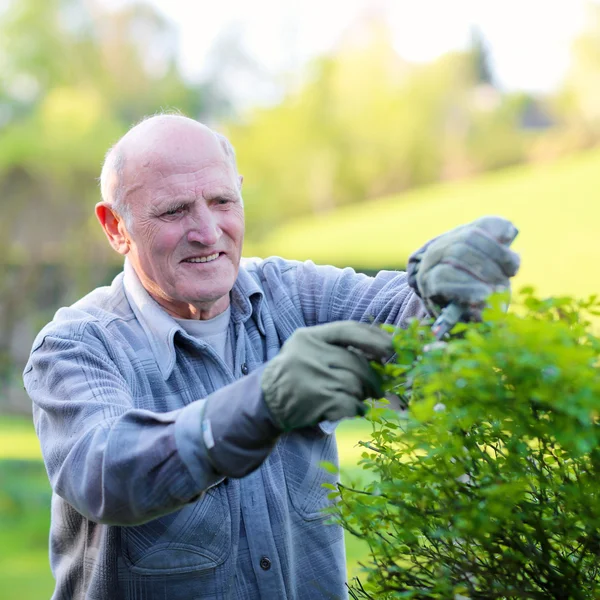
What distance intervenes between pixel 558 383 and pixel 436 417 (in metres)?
0.22

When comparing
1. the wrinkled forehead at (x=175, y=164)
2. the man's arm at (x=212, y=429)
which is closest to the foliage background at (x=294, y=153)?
the wrinkled forehead at (x=175, y=164)

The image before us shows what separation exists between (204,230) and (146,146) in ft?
0.92

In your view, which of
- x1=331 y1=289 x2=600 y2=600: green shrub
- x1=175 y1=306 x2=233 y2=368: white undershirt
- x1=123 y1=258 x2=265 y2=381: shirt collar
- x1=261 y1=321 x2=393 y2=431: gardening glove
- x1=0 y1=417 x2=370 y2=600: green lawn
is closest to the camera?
x1=331 y1=289 x2=600 y2=600: green shrub

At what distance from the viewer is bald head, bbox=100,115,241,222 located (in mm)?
2318

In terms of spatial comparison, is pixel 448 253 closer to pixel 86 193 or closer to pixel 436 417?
pixel 436 417

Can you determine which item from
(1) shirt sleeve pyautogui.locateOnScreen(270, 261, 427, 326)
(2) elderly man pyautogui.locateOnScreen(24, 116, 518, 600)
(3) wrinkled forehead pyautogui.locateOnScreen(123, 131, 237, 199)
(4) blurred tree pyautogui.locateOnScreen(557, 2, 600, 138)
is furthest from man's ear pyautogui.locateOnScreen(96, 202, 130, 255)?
(4) blurred tree pyautogui.locateOnScreen(557, 2, 600, 138)

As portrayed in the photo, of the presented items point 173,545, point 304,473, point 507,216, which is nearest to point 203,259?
point 304,473

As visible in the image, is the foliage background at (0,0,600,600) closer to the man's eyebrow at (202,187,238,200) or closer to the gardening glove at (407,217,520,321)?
the man's eyebrow at (202,187,238,200)

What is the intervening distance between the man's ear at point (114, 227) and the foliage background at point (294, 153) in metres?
5.89

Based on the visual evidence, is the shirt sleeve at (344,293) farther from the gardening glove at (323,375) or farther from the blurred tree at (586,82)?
the blurred tree at (586,82)

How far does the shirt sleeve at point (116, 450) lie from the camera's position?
5.45 feet

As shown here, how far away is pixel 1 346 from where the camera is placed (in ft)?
47.7

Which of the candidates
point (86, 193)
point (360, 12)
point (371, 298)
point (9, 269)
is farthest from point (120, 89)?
point (371, 298)

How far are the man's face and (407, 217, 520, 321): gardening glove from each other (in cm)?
75
